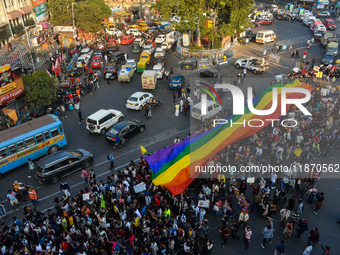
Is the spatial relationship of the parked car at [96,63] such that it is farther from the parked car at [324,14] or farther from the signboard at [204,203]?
the parked car at [324,14]

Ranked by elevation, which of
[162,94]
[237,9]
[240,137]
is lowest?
[162,94]

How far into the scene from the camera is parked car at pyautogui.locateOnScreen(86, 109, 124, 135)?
84.7ft

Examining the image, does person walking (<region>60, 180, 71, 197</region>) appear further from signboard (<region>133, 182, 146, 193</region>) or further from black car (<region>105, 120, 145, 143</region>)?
black car (<region>105, 120, 145, 143</region>)

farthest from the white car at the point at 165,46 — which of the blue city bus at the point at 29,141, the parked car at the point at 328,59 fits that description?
the blue city bus at the point at 29,141

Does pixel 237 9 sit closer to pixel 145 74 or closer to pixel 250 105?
pixel 145 74

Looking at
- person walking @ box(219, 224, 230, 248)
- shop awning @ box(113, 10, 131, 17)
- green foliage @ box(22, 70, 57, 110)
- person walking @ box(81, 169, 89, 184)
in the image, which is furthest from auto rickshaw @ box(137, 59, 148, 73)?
shop awning @ box(113, 10, 131, 17)

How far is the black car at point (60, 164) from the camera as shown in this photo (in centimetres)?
2011

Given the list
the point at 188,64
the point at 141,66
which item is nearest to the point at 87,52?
the point at 141,66

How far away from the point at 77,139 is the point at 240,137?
13384mm

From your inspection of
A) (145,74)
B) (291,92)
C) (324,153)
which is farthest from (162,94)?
(324,153)

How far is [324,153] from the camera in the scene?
2194 cm

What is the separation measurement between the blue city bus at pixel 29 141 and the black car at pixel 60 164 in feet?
7.96

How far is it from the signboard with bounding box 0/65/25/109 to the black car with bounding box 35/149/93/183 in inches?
320

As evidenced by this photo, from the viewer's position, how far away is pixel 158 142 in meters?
25.3
